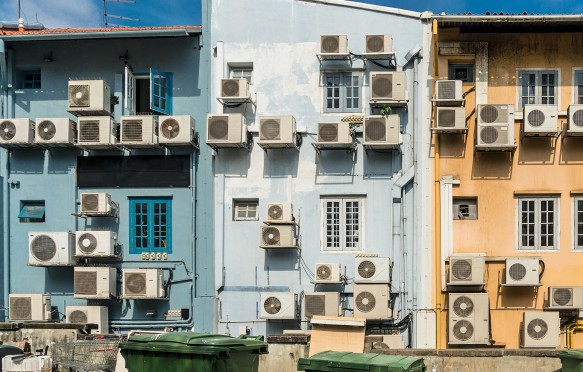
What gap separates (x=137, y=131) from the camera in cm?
1961

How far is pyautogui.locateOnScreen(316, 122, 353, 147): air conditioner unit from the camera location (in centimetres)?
1877

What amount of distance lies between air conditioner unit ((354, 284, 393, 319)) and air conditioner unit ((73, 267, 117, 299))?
6.32 meters

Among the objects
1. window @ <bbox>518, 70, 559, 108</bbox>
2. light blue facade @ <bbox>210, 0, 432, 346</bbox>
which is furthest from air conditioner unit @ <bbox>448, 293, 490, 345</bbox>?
window @ <bbox>518, 70, 559, 108</bbox>

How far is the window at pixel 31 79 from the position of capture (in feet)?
69.3

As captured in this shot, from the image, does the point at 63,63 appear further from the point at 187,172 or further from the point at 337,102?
the point at 337,102

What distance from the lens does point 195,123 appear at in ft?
66.6

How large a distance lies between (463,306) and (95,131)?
1034cm

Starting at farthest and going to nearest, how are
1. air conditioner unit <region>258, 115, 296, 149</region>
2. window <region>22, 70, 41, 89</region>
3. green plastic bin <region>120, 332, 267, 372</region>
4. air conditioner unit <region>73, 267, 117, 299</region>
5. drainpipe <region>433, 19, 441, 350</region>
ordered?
1. window <region>22, 70, 41, 89</region>
2. air conditioner unit <region>73, 267, 117, 299</region>
3. air conditioner unit <region>258, 115, 296, 149</region>
4. drainpipe <region>433, 19, 441, 350</region>
5. green plastic bin <region>120, 332, 267, 372</region>

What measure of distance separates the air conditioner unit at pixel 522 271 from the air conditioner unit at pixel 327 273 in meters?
4.15

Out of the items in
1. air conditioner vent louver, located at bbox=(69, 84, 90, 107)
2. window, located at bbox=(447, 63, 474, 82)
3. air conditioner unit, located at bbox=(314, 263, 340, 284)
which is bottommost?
air conditioner unit, located at bbox=(314, 263, 340, 284)

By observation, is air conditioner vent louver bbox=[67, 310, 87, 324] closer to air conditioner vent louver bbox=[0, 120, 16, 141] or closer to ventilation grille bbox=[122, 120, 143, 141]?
ventilation grille bbox=[122, 120, 143, 141]

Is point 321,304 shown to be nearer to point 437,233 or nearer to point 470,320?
point 437,233

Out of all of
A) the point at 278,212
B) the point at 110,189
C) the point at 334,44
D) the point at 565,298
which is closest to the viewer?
the point at 565,298

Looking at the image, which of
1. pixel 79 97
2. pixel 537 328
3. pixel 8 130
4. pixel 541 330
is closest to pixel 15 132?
pixel 8 130
